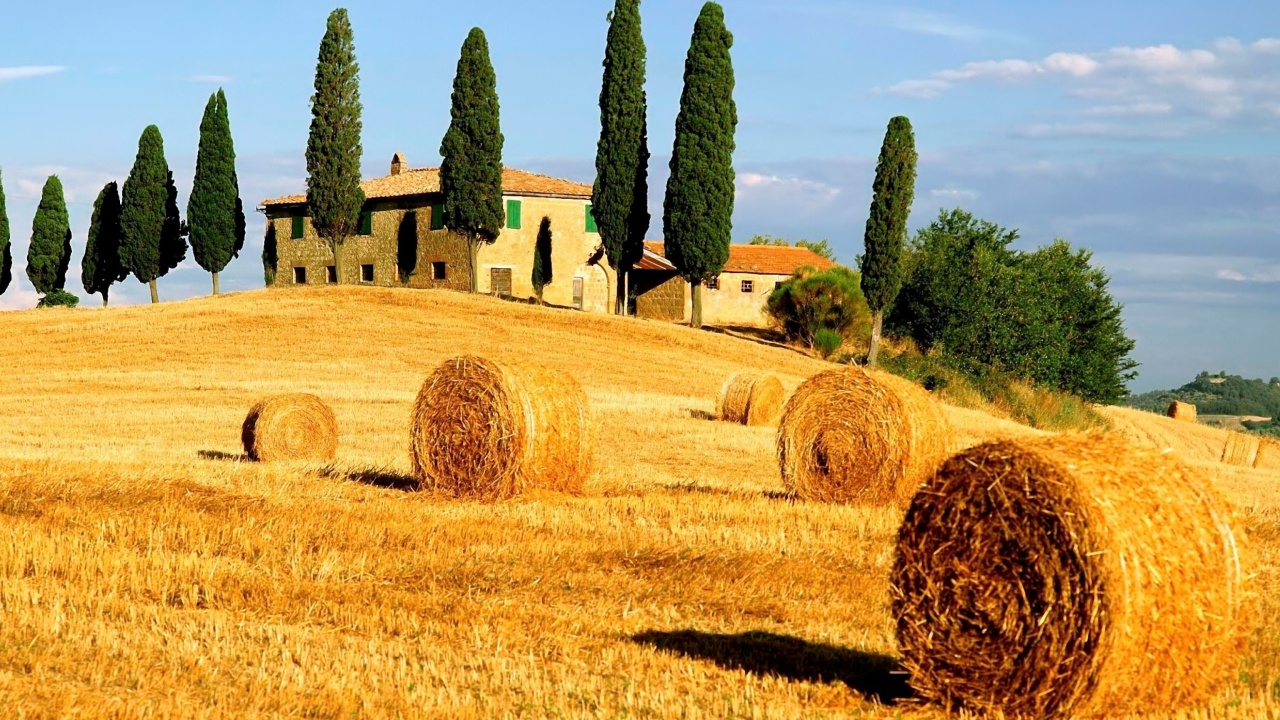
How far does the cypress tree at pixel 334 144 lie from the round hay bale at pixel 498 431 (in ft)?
148

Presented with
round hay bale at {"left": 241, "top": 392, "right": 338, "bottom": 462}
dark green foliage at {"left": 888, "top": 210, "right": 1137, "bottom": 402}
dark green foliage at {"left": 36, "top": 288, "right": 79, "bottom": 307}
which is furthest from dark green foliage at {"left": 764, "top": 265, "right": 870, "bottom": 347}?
round hay bale at {"left": 241, "top": 392, "right": 338, "bottom": 462}

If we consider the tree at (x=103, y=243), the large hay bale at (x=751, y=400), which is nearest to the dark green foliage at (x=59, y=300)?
the tree at (x=103, y=243)

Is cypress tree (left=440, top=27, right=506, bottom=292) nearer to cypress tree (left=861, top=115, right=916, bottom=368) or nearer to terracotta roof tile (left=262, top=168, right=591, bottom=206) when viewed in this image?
terracotta roof tile (left=262, top=168, right=591, bottom=206)

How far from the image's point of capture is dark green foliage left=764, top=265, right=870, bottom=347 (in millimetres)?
62188

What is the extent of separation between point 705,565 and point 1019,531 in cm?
465

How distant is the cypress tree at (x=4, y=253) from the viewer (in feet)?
242

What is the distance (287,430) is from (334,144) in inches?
1549

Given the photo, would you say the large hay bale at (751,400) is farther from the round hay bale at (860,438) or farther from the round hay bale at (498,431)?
the round hay bale at (498,431)

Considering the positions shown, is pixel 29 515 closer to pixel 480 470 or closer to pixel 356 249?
pixel 480 470

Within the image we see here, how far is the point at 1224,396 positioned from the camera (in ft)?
451

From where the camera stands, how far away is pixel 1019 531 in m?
7.48

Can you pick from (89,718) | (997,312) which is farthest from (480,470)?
(997,312)

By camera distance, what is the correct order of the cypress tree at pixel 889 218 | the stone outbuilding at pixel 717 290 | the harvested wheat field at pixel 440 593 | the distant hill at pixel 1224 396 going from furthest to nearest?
1. the distant hill at pixel 1224 396
2. the stone outbuilding at pixel 717 290
3. the cypress tree at pixel 889 218
4. the harvested wheat field at pixel 440 593

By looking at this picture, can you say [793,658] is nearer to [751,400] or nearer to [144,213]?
[751,400]
